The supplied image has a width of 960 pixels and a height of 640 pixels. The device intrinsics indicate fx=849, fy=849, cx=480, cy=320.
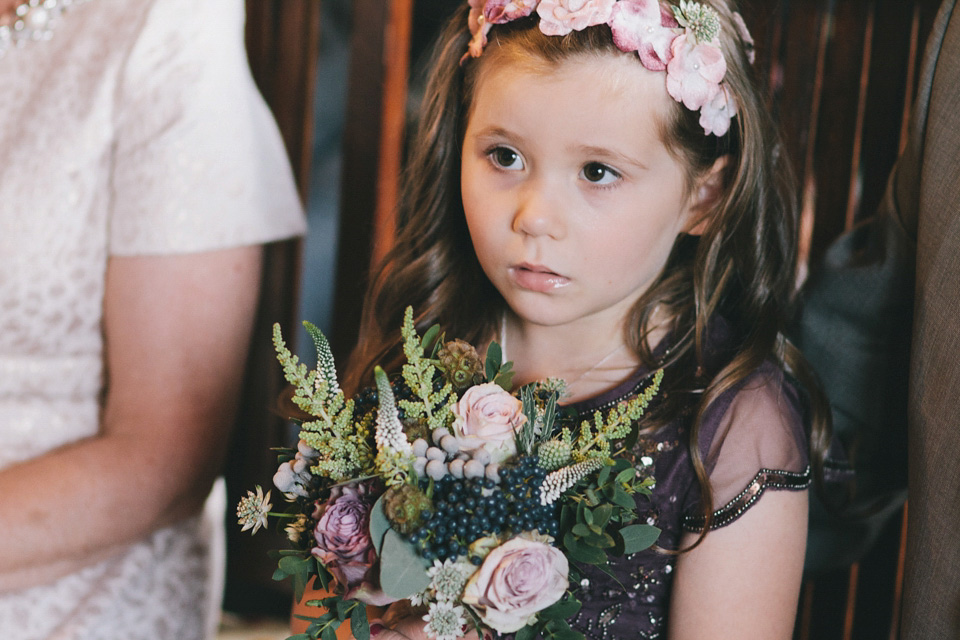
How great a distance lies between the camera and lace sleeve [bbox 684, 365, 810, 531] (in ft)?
3.97

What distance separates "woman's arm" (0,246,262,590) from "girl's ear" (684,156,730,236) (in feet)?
2.62

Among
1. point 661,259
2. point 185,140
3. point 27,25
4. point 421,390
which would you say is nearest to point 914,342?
point 661,259

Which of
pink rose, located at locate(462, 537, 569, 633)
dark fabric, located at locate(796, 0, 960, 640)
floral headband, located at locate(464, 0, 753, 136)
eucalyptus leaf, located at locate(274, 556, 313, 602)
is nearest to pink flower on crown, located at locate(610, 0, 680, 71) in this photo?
floral headband, located at locate(464, 0, 753, 136)

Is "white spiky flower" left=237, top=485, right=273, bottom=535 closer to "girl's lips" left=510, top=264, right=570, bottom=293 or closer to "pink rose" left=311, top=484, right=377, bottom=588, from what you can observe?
"pink rose" left=311, top=484, right=377, bottom=588

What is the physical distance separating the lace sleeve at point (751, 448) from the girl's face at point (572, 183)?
0.81 feet

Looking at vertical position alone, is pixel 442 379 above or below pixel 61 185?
below

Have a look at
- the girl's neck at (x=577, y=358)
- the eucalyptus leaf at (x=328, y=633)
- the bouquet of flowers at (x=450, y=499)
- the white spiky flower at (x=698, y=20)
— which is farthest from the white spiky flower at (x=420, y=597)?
the white spiky flower at (x=698, y=20)

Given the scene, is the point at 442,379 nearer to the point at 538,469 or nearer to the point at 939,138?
the point at 538,469

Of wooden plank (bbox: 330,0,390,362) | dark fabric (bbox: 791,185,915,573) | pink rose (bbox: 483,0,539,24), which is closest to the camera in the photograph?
pink rose (bbox: 483,0,539,24)

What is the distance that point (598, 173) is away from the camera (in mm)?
1184

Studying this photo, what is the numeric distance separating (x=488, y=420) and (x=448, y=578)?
179mm

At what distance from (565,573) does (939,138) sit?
78 cm

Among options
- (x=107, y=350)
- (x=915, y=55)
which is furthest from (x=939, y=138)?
(x=107, y=350)

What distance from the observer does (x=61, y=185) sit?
1.52m
